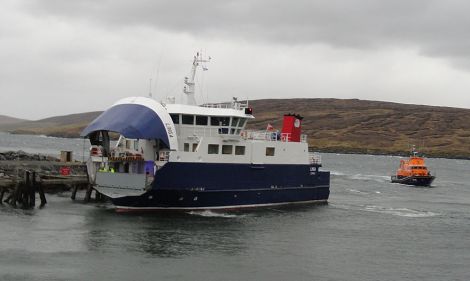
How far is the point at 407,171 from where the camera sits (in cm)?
8025

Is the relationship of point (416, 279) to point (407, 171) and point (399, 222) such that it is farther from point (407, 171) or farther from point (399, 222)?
point (407, 171)

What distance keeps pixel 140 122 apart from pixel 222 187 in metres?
6.89

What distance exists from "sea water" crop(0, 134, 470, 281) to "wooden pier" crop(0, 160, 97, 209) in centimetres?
100

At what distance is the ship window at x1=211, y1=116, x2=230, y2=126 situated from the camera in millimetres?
40562

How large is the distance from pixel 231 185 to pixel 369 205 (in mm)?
16121

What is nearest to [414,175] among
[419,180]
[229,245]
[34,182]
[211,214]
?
[419,180]

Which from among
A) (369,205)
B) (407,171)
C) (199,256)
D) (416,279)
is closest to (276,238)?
(199,256)

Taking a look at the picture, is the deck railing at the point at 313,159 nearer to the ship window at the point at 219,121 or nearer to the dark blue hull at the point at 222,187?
the dark blue hull at the point at 222,187

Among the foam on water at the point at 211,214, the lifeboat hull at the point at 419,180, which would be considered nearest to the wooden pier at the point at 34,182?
the foam on water at the point at 211,214

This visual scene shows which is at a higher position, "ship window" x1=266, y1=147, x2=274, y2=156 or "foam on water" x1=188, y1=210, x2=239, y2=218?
"ship window" x1=266, y1=147, x2=274, y2=156

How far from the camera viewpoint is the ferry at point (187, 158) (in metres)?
36.7

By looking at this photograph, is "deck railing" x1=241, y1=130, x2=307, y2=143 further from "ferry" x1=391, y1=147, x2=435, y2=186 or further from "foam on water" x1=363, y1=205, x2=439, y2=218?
"ferry" x1=391, y1=147, x2=435, y2=186

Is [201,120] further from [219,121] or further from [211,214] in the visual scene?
[211,214]

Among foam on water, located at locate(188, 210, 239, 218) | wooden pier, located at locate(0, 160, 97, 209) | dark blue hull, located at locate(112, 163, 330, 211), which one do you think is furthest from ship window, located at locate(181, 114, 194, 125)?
wooden pier, located at locate(0, 160, 97, 209)
